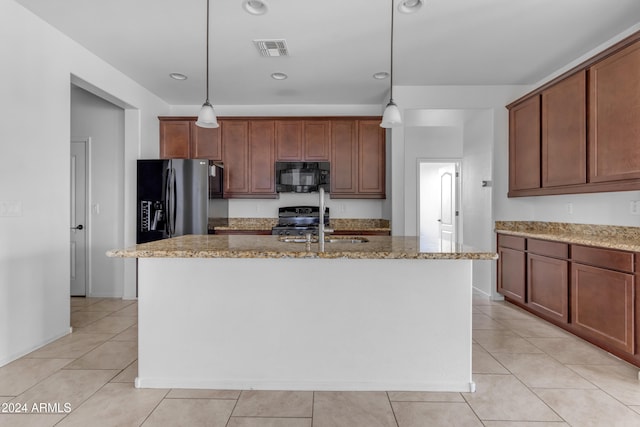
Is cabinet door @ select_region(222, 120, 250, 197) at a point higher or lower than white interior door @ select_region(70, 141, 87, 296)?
higher

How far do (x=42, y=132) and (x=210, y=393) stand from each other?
2368 mm

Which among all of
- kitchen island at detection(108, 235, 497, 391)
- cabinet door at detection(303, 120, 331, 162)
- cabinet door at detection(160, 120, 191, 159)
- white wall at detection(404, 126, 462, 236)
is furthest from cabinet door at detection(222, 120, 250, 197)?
white wall at detection(404, 126, 462, 236)

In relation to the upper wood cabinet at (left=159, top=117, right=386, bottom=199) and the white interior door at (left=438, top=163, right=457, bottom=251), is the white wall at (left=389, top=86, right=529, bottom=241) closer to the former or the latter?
the upper wood cabinet at (left=159, top=117, right=386, bottom=199)

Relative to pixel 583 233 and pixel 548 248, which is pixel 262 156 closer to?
pixel 548 248

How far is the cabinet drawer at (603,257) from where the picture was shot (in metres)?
2.32

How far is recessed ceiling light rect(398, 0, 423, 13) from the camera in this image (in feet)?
8.01

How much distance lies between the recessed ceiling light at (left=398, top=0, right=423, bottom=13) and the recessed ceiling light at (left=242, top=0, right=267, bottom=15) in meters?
0.97

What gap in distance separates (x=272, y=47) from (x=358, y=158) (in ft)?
6.07

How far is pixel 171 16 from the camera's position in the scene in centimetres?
263

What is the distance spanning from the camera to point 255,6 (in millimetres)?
2486

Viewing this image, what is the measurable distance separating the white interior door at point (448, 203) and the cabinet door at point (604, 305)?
3.22 meters

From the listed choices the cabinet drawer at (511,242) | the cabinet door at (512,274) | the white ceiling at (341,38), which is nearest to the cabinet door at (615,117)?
the white ceiling at (341,38)

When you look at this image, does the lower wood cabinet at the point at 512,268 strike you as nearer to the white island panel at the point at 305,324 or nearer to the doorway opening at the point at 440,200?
the white island panel at the point at 305,324

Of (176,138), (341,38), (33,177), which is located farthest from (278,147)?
(33,177)
